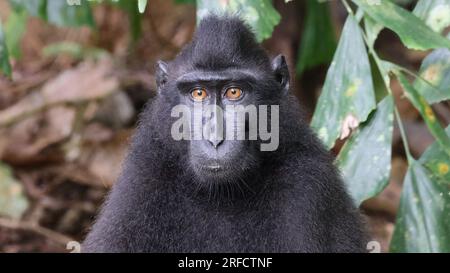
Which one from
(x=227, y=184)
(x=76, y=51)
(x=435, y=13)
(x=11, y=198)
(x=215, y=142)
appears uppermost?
(x=76, y=51)

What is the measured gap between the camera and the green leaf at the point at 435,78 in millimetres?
5016

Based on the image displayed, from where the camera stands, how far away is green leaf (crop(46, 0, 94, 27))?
637cm

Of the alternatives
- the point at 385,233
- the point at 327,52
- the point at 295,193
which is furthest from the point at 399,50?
the point at 295,193

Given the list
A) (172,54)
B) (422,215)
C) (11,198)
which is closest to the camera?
(422,215)

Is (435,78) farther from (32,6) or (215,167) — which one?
(32,6)

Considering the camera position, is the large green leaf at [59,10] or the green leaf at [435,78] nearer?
the green leaf at [435,78]

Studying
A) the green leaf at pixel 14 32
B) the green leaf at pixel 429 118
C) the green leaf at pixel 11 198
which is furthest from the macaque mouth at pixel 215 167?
the green leaf at pixel 14 32

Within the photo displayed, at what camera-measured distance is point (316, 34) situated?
28.0ft

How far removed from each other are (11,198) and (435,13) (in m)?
4.49

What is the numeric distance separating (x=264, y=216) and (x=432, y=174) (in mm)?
995

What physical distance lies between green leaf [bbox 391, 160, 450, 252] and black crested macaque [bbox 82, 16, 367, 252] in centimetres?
24

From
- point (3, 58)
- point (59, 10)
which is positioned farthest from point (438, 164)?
point (59, 10)

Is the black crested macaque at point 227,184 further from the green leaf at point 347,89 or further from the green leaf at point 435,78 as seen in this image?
the green leaf at point 435,78

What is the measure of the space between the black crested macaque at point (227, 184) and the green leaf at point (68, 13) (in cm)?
171
